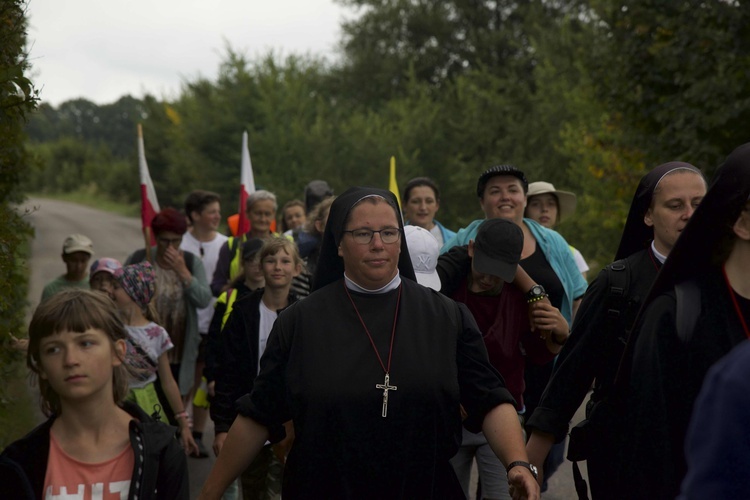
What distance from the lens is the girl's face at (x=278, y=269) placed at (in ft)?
18.2

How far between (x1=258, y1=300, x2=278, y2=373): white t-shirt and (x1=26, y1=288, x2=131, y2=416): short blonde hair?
2193 millimetres

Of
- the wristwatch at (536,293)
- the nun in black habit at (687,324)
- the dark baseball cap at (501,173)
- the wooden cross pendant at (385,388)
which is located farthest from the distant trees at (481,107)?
the nun in black habit at (687,324)

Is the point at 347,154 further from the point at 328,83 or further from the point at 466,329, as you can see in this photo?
the point at 466,329

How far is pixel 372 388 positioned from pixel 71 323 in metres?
1.00

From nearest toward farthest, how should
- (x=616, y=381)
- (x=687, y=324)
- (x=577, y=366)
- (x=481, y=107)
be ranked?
(x=687, y=324), (x=616, y=381), (x=577, y=366), (x=481, y=107)

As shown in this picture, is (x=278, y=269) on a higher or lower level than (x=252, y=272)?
higher

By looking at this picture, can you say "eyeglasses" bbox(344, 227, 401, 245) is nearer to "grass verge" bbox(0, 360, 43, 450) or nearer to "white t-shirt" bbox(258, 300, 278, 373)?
"white t-shirt" bbox(258, 300, 278, 373)

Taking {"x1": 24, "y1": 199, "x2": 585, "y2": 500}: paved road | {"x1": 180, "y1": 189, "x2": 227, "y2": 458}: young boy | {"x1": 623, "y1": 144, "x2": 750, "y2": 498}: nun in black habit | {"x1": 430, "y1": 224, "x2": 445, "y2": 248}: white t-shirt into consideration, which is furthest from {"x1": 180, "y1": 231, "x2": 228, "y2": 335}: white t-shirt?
{"x1": 623, "y1": 144, "x2": 750, "y2": 498}: nun in black habit

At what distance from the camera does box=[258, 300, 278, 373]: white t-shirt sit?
5.38 meters

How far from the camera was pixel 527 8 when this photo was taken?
140 feet

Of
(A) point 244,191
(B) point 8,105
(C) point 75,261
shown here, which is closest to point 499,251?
(B) point 8,105

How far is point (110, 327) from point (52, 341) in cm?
18

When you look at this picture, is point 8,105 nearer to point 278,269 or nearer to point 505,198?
point 278,269

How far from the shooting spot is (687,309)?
275 cm
